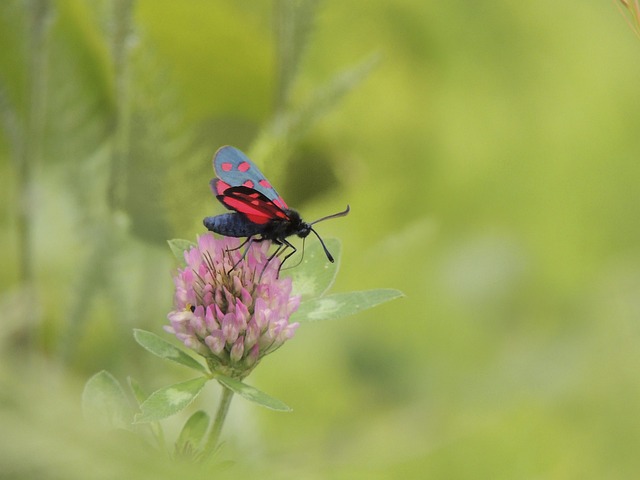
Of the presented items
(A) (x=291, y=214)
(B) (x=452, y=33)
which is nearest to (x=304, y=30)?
(A) (x=291, y=214)

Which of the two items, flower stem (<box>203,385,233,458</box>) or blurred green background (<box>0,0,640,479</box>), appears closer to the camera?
flower stem (<box>203,385,233,458</box>)

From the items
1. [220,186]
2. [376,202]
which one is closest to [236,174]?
[220,186]

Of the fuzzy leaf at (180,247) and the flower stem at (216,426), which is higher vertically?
the fuzzy leaf at (180,247)

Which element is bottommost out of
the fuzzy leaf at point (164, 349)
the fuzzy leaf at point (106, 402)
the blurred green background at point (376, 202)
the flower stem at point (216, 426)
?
the flower stem at point (216, 426)

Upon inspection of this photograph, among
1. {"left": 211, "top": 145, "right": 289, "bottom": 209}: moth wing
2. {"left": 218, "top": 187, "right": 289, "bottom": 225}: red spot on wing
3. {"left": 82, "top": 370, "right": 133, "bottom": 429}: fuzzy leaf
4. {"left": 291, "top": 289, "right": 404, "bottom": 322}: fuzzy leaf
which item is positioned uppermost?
{"left": 211, "top": 145, "right": 289, "bottom": 209}: moth wing

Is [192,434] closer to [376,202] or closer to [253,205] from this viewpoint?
[253,205]

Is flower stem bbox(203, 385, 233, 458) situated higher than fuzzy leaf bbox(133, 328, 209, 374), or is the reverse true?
fuzzy leaf bbox(133, 328, 209, 374)

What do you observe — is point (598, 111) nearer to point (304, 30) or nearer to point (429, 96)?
point (429, 96)
